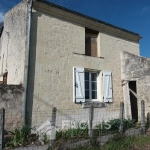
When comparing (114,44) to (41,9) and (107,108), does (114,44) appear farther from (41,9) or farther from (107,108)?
(41,9)

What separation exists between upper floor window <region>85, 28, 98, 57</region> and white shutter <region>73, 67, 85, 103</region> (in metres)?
1.38

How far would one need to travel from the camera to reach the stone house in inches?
295

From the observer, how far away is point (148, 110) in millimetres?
9594

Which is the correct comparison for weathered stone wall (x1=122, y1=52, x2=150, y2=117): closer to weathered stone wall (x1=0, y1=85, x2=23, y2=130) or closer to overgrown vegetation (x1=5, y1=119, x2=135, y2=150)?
overgrown vegetation (x1=5, y1=119, x2=135, y2=150)

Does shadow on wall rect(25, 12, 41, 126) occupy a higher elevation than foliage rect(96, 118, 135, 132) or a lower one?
higher

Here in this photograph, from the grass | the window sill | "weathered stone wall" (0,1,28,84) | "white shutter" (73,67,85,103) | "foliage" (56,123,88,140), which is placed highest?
"weathered stone wall" (0,1,28,84)

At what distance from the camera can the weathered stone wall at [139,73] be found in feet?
31.4

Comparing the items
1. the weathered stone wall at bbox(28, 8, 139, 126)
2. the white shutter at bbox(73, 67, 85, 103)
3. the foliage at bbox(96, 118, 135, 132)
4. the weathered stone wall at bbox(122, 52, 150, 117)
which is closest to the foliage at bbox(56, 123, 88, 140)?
the foliage at bbox(96, 118, 135, 132)

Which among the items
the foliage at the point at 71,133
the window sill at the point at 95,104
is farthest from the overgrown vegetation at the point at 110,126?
the window sill at the point at 95,104

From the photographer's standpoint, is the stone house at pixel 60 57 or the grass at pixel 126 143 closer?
the grass at pixel 126 143

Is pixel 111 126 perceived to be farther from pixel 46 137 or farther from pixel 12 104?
pixel 12 104

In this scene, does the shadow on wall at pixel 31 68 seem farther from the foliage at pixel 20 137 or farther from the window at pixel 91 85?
the window at pixel 91 85

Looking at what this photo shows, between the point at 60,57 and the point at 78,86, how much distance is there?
1532mm

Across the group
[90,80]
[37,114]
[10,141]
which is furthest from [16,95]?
[90,80]
